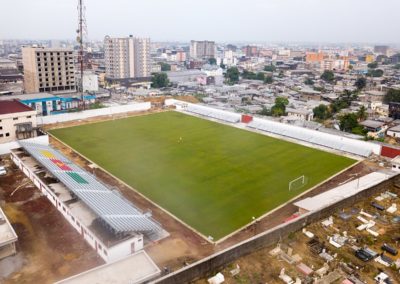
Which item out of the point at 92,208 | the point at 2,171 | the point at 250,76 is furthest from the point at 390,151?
the point at 250,76

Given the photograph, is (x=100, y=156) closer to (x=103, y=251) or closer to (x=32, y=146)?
(x=32, y=146)

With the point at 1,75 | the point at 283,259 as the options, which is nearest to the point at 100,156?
the point at 283,259

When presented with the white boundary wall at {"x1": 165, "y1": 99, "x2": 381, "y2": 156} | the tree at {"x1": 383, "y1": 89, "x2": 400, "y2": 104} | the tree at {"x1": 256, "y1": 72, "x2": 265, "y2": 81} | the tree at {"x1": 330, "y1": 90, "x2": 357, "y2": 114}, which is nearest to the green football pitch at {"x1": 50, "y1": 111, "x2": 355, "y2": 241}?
the white boundary wall at {"x1": 165, "y1": 99, "x2": 381, "y2": 156}

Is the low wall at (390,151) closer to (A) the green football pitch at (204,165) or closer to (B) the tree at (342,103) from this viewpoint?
(A) the green football pitch at (204,165)

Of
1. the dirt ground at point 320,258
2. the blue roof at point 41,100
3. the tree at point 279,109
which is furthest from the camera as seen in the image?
the tree at point 279,109

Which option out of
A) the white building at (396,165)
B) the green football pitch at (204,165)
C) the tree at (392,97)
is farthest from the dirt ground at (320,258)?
the tree at (392,97)

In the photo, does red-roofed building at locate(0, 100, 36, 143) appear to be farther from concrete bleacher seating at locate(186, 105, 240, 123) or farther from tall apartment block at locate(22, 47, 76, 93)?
tall apartment block at locate(22, 47, 76, 93)
